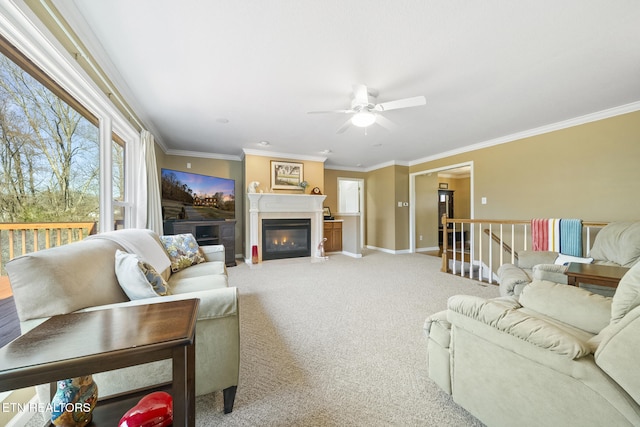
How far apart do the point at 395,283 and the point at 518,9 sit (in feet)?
9.97

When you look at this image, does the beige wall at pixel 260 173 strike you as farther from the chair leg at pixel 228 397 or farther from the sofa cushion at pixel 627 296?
the sofa cushion at pixel 627 296

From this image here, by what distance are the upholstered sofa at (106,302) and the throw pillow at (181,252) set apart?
1116 mm

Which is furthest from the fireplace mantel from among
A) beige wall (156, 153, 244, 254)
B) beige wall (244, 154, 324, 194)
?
beige wall (156, 153, 244, 254)

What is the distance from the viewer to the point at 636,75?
220 cm

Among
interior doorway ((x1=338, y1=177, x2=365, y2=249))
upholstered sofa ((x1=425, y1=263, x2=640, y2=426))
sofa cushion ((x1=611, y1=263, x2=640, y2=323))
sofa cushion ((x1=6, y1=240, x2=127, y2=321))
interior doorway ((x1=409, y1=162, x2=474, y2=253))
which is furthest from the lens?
interior doorway ((x1=338, y1=177, x2=365, y2=249))

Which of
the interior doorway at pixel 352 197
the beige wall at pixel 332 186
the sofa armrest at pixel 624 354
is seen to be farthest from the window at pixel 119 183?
the interior doorway at pixel 352 197

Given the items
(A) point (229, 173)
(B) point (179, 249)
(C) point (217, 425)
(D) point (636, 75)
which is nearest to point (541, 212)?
(D) point (636, 75)

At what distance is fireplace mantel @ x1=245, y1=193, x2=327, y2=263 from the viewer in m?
4.80

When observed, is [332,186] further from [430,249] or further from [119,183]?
[119,183]

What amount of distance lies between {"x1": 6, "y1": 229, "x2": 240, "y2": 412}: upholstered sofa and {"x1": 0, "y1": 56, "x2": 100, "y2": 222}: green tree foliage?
455 millimetres

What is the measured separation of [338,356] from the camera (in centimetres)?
170

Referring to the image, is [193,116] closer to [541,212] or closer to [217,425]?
[217,425]

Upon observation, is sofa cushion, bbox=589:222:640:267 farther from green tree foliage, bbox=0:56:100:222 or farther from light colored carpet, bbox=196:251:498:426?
green tree foliage, bbox=0:56:100:222

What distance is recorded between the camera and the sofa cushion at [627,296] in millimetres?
821
